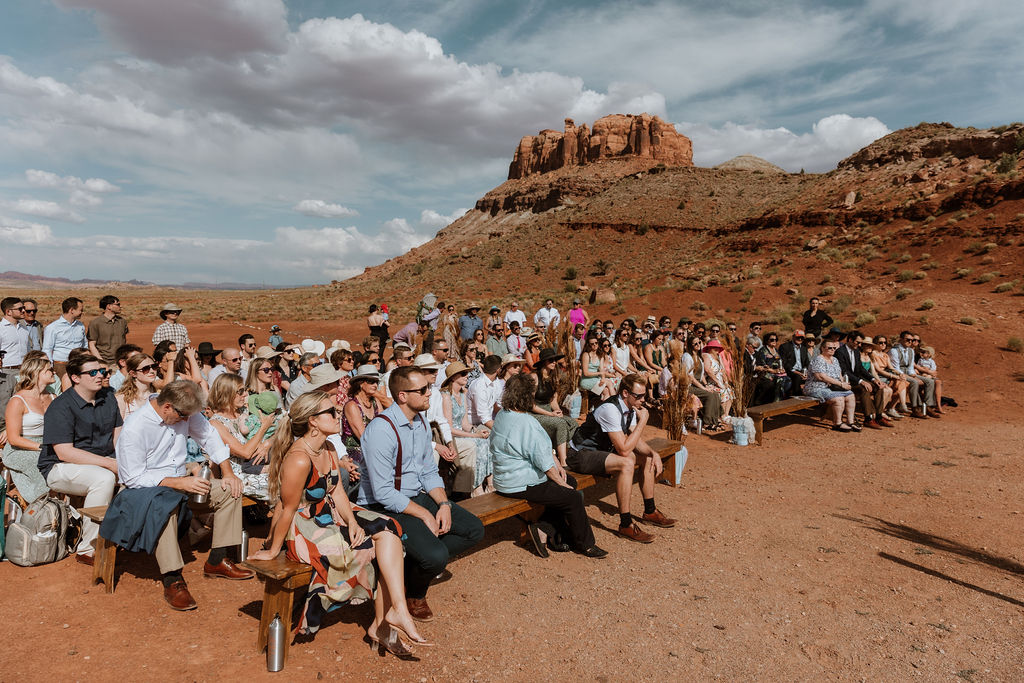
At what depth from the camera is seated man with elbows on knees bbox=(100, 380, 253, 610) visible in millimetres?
4043

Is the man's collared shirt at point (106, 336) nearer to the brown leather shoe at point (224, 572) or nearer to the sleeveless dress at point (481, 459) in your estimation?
the brown leather shoe at point (224, 572)

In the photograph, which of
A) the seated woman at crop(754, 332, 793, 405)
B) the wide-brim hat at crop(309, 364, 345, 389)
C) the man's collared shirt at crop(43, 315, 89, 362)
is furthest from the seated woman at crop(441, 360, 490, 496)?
the seated woman at crop(754, 332, 793, 405)

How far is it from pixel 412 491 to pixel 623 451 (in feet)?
7.33

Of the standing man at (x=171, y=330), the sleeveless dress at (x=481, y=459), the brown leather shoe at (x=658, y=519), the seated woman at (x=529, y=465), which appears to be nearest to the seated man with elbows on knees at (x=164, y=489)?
the seated woman at (x=529, y=465)

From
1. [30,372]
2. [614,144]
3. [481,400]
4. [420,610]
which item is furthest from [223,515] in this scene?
[614,144]

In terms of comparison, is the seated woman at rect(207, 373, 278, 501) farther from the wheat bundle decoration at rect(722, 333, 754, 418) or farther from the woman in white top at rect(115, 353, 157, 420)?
the wheat bundle decoration at rect(722, 333, 754, 418)

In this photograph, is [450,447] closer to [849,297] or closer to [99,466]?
[99,466]

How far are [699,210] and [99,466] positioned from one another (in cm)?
5966

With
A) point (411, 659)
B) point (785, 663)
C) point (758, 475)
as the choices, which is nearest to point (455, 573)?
point (411, 659)

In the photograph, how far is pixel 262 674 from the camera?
3.37 m

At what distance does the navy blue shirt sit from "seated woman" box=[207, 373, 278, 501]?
0.77m

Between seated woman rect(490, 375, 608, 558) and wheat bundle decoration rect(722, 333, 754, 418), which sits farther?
wheat bundle decoration rect(722, 333, 754, 418)

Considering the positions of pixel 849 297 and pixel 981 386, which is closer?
pixel 981 386

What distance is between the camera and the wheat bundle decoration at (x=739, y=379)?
10070 millimetres
